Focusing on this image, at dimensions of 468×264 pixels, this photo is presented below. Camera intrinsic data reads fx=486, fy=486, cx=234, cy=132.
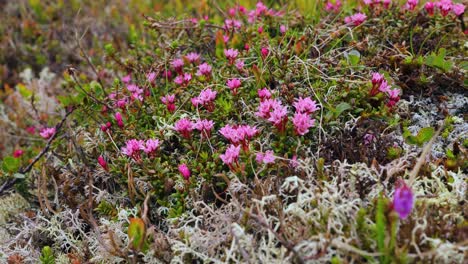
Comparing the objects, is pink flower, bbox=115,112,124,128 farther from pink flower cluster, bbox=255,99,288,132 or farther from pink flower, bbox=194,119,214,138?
pink flower cluster, bbox=255,99,288,132

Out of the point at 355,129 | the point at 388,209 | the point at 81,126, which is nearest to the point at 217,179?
the point at 355,129

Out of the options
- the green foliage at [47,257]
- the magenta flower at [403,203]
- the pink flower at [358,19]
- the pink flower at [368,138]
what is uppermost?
the pink flower at [358,19]

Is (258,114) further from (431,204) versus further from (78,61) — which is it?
(78,61)

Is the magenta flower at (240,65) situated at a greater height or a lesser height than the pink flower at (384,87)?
lesser

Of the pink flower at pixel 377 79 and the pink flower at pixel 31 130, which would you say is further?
the pink flower at pixel 31 130

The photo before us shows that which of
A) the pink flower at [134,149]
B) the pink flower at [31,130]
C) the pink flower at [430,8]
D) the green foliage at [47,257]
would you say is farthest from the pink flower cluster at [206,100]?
the pink flower at [31,130]

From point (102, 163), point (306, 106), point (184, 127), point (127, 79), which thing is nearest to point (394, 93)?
point (306, 106)

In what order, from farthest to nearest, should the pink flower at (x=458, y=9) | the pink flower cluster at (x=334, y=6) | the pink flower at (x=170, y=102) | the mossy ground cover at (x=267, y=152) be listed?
the pink flower cluster at (x=334, y=6) → the pink flower at (x=458, y=9) → the pink flower at (x=170, y=102) → the mossy ground cover at (x=267, y=152)

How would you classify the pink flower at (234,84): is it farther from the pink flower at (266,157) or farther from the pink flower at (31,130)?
the pink flower at (31,130)

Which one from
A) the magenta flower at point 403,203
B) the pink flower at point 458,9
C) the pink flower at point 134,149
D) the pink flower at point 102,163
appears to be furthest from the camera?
the pink flower at point 458,9
